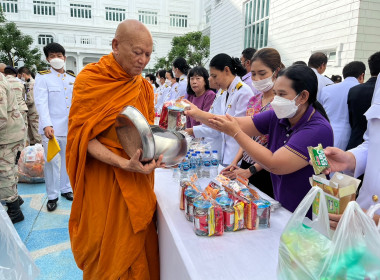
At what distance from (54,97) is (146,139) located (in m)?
2.68

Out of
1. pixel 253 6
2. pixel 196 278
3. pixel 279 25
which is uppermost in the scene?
pixel 253 6

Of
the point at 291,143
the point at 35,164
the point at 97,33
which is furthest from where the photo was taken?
the point at 97,33

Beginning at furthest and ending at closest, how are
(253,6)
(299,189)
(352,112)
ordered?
(253,6)
(352,112)
(299,189)

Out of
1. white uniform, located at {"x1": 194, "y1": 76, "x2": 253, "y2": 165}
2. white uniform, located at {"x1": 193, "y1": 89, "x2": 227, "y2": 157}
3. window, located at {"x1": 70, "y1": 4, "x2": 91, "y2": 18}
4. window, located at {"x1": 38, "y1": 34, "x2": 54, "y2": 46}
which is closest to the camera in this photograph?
white uniform, located at {"x1": 194, "y1": 76, "x2": 253, "y2": 165}

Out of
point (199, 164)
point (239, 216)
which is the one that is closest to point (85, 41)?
point (199, 164)

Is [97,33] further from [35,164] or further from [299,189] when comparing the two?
[299,189]

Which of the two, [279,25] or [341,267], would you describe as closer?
[341,267]

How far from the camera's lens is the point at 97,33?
4112 centimetres

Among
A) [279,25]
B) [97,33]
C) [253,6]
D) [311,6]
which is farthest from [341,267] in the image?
[97,33]

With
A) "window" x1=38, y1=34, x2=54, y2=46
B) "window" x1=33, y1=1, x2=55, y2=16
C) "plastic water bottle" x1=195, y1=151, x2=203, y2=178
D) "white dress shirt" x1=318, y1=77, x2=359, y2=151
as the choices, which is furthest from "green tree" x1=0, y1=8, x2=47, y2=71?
"plastic water bottle" x1=195, y1=151, x2=203, y2=178

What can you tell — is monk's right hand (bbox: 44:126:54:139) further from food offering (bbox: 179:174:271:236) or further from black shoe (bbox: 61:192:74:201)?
food offering (bbox: 179:174:271:236)

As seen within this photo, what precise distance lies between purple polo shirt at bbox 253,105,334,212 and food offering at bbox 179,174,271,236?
0.86ft

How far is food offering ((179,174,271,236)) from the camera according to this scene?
1.21m

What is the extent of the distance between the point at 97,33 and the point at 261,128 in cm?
4467
